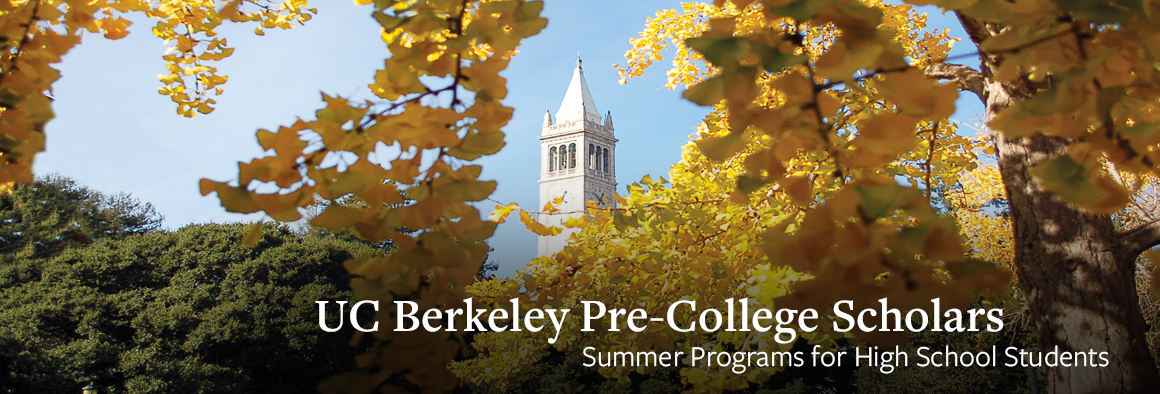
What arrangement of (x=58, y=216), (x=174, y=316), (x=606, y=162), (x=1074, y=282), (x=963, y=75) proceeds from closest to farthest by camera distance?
(x=1074, y=282) < (x=963, y=75) < (x=174, y=316) < (x=58, y=216) < (x=606, y=162)

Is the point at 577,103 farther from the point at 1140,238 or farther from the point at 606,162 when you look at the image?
the point at 1140,238

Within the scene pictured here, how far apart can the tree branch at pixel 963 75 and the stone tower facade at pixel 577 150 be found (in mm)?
31065

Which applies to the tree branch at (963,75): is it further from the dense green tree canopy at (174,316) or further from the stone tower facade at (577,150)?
the stone tower facade at (577,150)

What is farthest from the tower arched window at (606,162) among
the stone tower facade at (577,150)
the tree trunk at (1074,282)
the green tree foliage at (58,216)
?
the tree trunk at (1074,282)

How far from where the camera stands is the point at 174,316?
433 inches

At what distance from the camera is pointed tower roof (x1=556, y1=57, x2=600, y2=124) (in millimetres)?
34719

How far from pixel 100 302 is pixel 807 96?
14180mm

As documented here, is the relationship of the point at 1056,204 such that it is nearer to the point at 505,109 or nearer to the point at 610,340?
the point at 610,340

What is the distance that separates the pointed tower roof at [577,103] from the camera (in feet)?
114

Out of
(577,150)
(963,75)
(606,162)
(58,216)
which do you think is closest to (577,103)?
(577,150)

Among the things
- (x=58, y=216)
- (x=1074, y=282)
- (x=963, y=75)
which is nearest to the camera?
(x=1074, y=282)

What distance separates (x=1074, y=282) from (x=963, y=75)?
35.5 inches

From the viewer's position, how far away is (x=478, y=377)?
16.0 ft

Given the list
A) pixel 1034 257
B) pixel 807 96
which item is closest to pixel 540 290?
pixel 1034 257
